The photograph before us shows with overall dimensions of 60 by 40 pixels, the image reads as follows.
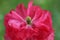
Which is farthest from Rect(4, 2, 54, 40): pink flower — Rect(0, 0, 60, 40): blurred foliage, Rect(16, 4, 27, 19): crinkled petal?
Rect(0, 0, 60, 40): blurred foliage

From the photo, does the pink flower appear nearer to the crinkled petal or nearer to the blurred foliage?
the crinkled petal

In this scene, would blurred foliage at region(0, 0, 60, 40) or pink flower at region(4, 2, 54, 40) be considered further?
blurred foliage at region(0, 0, 60, 40)

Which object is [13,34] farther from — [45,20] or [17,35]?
[45,20]

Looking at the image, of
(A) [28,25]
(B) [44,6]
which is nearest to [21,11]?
(A) [28,25]

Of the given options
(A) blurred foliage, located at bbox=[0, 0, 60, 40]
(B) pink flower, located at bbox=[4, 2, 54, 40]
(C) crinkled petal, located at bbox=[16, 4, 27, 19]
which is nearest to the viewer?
(B) pink flower, located at bbox=[4, 2, 54, 40]

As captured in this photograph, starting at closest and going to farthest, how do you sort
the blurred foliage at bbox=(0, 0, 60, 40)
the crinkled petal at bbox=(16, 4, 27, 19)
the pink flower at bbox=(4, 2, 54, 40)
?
1. the pink flower at bbox=(4, 2, 54, 40)
2. the crinkled petal at bbox=(16, 4, 27, 19)
3. the blurred foliage at bbox=(0, 0, 60, 40)

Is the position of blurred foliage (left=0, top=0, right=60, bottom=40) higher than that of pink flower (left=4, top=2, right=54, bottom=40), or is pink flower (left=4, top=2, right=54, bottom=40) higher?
blurred foliage (left=0, top=0, right=60, bottom=40)

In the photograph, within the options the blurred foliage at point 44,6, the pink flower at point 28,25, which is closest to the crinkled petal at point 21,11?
the pink flower at point 28,25

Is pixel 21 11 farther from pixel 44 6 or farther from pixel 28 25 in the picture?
pixel 44 6
